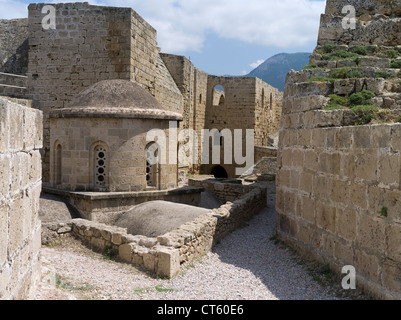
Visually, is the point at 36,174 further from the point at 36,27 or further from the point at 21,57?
the point at 21,57

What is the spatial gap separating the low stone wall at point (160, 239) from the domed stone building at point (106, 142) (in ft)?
7.52

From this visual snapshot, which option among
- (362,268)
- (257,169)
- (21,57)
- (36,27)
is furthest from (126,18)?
(362,268)

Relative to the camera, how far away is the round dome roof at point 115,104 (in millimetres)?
10398

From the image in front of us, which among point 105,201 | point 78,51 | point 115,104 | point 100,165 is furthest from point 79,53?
point 105,201

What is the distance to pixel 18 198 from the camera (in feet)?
11.7

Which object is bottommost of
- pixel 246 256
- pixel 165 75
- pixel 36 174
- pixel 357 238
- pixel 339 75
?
pixel 246 256

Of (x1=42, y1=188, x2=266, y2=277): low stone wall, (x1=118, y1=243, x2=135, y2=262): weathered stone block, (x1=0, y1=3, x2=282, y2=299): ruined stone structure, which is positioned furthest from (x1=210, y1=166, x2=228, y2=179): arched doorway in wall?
(x1=118, y1=243, x2=135, y2=262): weathered stone block

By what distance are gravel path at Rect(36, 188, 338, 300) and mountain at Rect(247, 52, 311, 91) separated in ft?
369

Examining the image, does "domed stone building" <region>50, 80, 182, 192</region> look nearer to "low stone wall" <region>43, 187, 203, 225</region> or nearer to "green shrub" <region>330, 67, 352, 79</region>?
"low stone wall" <region>43, 187, 203, 225</region>

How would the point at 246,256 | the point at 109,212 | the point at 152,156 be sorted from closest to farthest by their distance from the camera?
the point at 246,256, the point at 109,212, the point at 152,156

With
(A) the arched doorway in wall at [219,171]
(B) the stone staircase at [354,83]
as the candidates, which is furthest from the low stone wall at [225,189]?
(A) the arched doorway in wall at [219,171]

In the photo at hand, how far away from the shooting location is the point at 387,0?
37.3 ft

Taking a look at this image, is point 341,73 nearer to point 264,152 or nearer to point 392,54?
point 392,54

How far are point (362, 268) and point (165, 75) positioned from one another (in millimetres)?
15861
